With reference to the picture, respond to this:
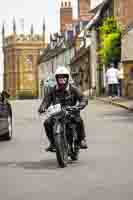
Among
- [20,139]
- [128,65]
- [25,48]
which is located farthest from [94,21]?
[25,48]

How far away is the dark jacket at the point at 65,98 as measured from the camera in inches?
491

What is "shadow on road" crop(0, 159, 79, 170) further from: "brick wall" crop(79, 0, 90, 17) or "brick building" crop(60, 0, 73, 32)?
"brick building" crop(60, 0, 73, 32)

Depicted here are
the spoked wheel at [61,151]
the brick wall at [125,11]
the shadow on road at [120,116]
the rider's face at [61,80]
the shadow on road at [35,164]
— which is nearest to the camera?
the spoked wheel at [61,151]

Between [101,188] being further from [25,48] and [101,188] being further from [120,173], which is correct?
[25,48]

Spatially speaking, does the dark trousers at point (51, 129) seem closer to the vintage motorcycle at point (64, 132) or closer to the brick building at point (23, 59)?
the vintage motorcycle at point (64, 132)

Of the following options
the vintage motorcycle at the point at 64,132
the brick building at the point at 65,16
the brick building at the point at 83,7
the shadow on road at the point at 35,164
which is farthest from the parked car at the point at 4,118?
the brick building at the point at 65,16

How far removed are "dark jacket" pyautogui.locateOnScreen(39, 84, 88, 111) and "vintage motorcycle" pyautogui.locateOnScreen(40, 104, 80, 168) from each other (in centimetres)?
20

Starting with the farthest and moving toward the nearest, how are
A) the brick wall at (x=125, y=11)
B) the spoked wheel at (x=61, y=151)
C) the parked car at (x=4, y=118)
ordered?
the brick wall at (x=125, y=11) < the parked car at (x=4, y=118) < the spoked wheel at (x=61, y=151)

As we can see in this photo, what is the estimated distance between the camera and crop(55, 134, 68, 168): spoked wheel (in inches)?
468

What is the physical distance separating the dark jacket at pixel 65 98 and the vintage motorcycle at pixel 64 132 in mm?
198

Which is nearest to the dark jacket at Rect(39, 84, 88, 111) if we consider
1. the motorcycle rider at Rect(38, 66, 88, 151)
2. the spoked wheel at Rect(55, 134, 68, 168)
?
the motorcycle rider at Rect(38, 66, 88, 151)

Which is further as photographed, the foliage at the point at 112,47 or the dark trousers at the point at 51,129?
the foliage at the point at 112,47

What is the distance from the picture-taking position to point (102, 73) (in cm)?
6034

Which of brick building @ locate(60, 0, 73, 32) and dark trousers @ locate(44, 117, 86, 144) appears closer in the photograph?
dark trousers @ locate(44, 117, 86, 144)
